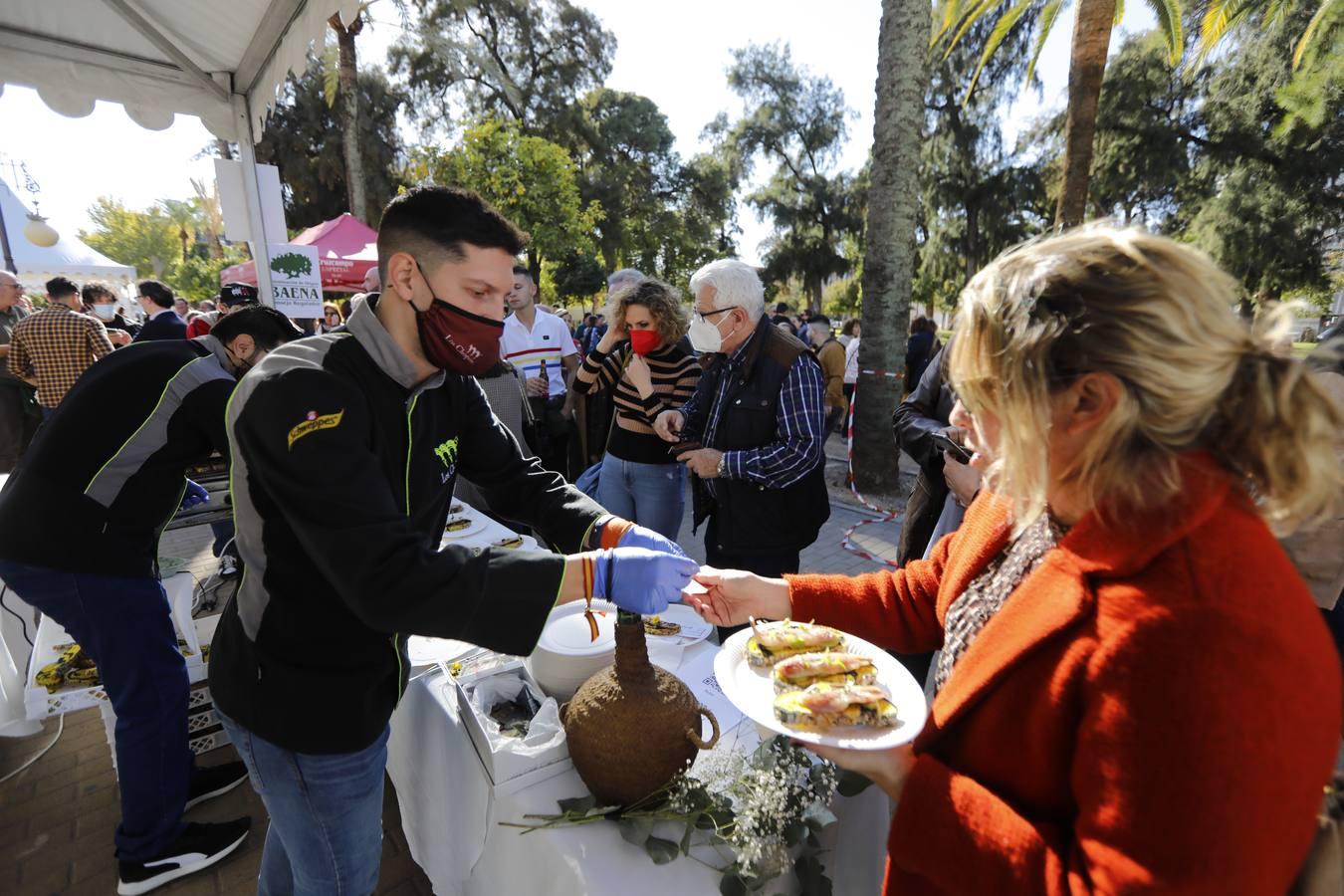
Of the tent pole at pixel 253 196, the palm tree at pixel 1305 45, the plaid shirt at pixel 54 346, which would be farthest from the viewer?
the palm tree at pixel 1305 45

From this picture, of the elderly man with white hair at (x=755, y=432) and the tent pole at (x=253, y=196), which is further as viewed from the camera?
the tent pole at (x=253, y=196)

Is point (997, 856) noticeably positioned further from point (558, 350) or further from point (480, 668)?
point (558, 350)

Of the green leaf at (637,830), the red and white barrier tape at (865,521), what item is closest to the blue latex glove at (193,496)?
the green leaf at (637,830)

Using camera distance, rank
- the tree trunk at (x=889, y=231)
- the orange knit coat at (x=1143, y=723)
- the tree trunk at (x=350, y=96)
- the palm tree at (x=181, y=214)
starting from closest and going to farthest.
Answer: the orange knit coat at (x=1143, y=723) → the tree trunk at (x=889, y=231) → the tree trunk at (x=350, y=96) → the palm tree at (x=181, y=214)

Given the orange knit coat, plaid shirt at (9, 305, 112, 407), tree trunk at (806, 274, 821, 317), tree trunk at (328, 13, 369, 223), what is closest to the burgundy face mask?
the orange knit coat

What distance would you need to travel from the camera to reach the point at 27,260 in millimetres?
17078

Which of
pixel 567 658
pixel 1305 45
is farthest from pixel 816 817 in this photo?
pixel 1305 45

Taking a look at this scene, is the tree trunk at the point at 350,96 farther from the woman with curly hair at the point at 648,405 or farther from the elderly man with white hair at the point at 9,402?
the woman with curly hair at the point at 648,405

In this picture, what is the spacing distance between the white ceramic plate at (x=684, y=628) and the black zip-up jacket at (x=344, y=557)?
875mm

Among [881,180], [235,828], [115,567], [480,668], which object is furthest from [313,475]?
[881,180]

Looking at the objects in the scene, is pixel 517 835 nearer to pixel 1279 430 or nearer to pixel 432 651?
pixel 432 651

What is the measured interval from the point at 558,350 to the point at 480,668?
4123 mm

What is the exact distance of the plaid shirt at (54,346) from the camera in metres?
6.16

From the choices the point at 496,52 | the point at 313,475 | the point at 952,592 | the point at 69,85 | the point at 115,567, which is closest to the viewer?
the point at 313,475
